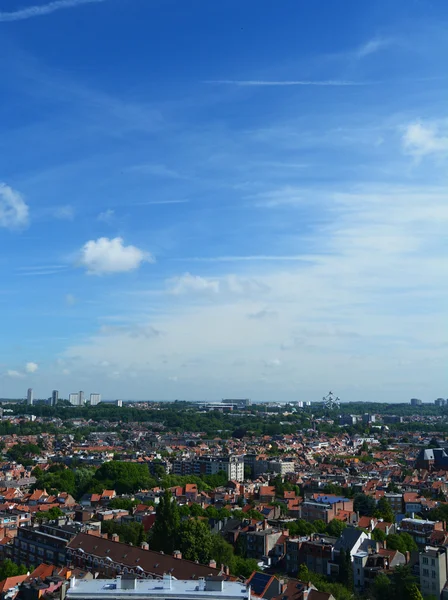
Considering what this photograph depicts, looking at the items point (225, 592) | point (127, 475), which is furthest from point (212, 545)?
point (127, 475)

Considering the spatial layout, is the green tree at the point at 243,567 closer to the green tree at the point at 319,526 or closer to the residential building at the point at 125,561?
the residential building at the point at 125,561

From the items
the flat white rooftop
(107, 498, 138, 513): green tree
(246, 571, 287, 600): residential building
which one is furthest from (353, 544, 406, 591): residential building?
(107, 498, 138, 513): green tree

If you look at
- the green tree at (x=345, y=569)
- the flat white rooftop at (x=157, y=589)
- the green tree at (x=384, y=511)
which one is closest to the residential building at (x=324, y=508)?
the green tree at (x=384, y=511)

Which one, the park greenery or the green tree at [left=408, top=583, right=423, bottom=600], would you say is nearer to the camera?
the green tree at [left=408, top=583, right=423, bottom=600]

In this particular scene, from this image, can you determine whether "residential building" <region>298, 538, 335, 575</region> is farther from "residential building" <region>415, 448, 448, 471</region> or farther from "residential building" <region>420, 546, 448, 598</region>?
"residential building" <region>415, 448, 448, 471</region>

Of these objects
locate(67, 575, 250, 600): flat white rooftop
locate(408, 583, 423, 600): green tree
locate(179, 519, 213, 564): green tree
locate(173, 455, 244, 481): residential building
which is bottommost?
locate(173, 455, 244, 481): residential building

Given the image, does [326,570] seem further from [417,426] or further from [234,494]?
[417,426]

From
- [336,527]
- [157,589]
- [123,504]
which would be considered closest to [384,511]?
[336,527]
